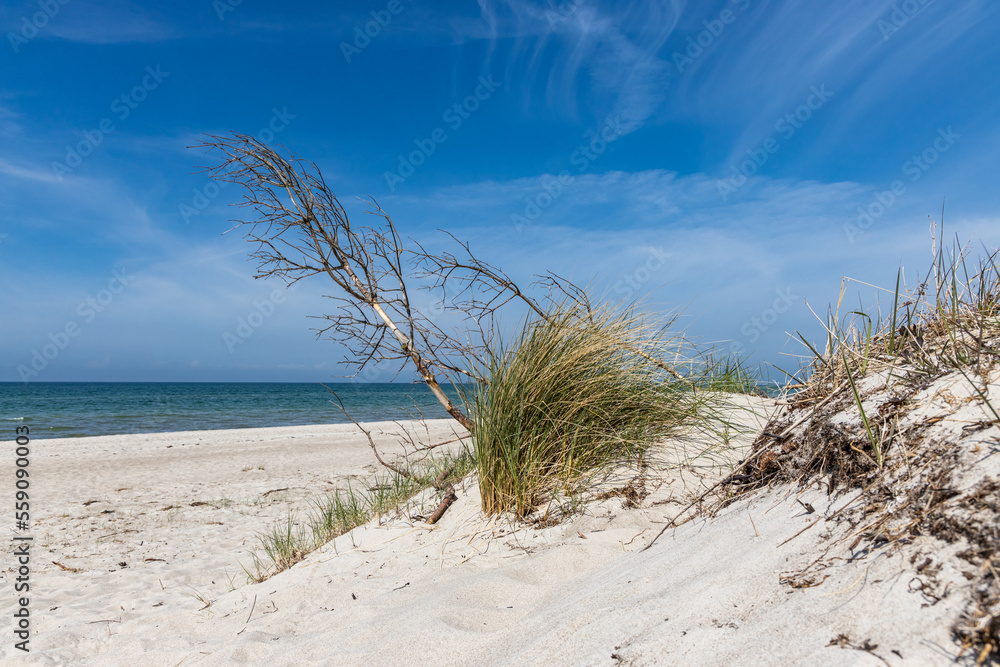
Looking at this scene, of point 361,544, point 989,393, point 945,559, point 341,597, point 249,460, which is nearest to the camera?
point 945,559

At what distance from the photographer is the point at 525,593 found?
2.23m

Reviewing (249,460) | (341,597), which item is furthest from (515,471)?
(249,460)

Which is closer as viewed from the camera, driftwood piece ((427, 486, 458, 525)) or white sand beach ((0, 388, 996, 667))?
white sand beach ((0, 388, 996, 667))

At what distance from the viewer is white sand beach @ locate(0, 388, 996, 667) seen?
4.01 feet

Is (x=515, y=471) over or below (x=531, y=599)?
over

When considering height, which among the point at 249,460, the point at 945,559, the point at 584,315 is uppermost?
the point at 584,315

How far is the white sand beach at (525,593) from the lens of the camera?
1223 millimetres

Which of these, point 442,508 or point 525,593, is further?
point 442,508

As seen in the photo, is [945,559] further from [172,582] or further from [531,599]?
[172,582]

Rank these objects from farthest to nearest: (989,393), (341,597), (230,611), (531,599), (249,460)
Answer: (249,460), (230,611), (341,597), (531,599), (989,393)

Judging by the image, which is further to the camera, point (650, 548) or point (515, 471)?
point (515, 471)

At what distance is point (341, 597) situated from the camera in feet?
8.91

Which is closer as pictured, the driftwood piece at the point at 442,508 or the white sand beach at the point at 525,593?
the white sand beach at the point at 525,593

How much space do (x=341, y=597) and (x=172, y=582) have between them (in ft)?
6.90
